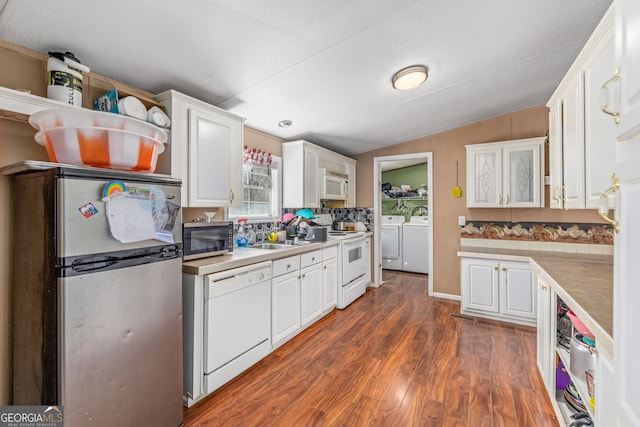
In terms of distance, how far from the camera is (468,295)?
3352mm

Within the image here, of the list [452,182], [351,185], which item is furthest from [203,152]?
[452,182]

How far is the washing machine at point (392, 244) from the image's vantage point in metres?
5.49

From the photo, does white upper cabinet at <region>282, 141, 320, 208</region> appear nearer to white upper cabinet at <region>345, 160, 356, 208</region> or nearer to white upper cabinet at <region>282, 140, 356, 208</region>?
white upper cabinet at <region>282, 140, 356, 208</region>

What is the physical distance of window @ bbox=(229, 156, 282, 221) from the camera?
3027 mm

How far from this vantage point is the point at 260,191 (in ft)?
10.7

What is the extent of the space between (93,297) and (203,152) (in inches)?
49.6

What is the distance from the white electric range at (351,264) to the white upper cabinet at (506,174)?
155cm

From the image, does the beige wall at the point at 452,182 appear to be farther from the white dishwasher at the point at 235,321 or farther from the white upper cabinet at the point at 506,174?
the white dishwasher at the point at 235,321

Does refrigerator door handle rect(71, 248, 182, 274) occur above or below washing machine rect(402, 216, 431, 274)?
above

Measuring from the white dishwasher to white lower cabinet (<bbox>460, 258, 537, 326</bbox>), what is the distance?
8.01 ft

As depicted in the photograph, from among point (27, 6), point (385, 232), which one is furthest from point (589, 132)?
point (385, 232)

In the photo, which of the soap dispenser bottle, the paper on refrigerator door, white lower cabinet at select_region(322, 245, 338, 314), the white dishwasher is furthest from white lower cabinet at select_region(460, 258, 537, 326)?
the paper on refrigerator door

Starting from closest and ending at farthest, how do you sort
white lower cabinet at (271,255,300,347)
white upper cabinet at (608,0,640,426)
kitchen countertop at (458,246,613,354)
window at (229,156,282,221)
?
1. white upper cabinet at (608,0,640,426)
2. kitchen countertop at (458,246,613,354)
3. white lower cabinet at (271,255,300,347)
4. window at (229,156,282,221)

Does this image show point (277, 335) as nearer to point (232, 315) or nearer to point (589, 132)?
point (232, 315)
